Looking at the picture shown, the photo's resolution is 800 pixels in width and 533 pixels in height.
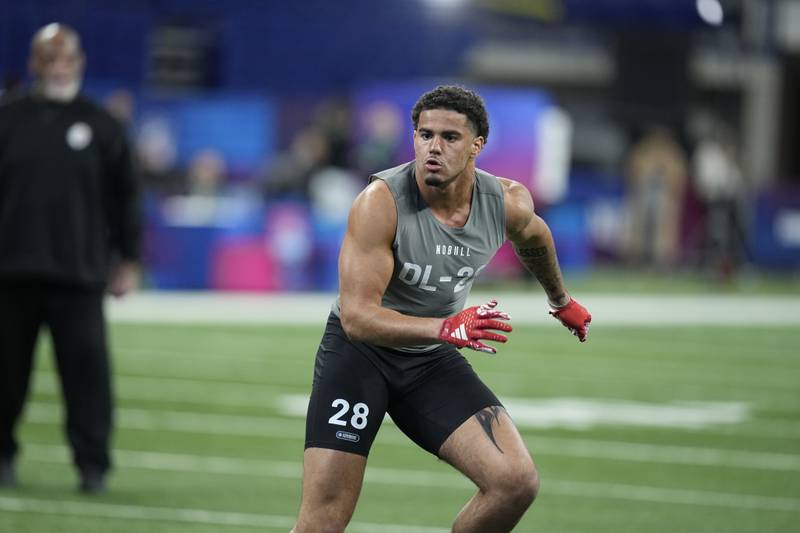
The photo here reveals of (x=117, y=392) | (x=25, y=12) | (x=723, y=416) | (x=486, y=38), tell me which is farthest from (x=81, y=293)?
(x=486, y=38)

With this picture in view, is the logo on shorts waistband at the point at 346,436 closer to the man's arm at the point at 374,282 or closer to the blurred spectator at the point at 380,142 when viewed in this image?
the man's arm at the point at 374,282

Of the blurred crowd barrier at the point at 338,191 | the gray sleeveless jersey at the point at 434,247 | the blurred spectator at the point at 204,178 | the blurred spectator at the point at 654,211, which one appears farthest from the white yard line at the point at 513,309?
the gray sleeveless jersey at the point at 434,247

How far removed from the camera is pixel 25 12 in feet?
80.4

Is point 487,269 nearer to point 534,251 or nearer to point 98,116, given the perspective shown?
point 98,116

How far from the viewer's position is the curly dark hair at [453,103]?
5.96 m

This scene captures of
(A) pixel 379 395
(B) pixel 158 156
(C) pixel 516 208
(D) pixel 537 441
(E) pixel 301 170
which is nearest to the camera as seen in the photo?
(A) pixel 379 395

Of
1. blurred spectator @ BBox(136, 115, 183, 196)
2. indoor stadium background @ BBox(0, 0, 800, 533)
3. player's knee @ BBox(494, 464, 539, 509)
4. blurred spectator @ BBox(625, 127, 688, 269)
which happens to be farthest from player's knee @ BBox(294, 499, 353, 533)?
blurred spectator @ BBox(625, 127, 688, 269)

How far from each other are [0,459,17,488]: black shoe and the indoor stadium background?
0.20m

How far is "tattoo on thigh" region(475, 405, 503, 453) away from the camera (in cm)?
598

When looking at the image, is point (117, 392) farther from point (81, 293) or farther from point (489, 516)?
point (489, 516)

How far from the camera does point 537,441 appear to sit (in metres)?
10.8

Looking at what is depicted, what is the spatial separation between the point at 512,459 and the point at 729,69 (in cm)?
3326

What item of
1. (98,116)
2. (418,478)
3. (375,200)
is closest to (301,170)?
(418,478)

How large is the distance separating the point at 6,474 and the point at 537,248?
3.64m
